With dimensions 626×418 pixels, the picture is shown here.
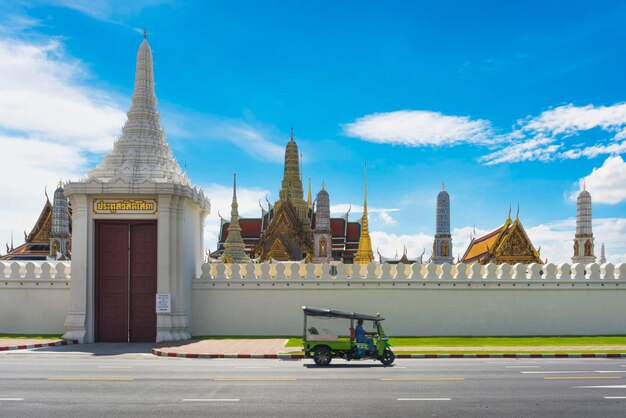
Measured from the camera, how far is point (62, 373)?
525 inches

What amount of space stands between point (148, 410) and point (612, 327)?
19.2m

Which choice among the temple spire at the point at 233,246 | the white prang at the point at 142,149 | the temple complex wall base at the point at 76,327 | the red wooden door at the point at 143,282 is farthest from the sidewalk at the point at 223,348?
the temple spire at the point at 233,246

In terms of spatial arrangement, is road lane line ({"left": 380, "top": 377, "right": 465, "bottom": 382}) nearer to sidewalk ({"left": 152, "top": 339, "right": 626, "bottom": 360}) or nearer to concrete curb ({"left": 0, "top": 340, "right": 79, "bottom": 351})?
sidewalk ({"left": 152, "top": 339, "right": 626, "bottom": 360})

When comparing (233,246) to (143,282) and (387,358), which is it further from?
(387,358)

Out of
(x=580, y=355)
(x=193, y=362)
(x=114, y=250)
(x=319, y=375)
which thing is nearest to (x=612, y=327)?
(x=580, y=355)

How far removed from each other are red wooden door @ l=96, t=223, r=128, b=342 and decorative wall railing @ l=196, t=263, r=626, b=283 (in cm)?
284

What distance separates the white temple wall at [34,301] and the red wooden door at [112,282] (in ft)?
6.21

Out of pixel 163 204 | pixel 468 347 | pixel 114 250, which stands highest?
pixel 163 204

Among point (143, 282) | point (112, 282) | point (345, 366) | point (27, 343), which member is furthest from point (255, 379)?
point (27, 343)

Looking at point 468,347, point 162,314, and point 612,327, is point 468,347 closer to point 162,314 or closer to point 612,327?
point 612,327

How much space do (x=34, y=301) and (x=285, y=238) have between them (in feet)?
142

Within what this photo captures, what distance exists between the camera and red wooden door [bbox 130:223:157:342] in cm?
2092

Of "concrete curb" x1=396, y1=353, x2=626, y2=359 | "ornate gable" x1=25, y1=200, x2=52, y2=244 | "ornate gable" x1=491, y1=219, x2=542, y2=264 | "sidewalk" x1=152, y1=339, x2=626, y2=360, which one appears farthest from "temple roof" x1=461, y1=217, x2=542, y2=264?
"ornate gable" x1=25, y1=200, x2=52, y2=244

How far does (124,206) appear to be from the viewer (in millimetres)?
21000
